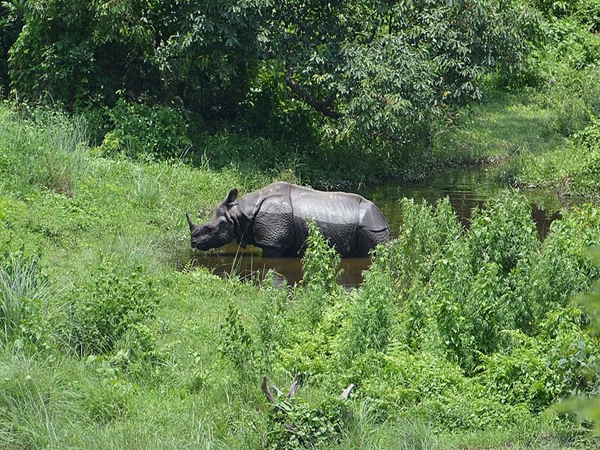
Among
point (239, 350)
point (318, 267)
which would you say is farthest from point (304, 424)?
point (318, 267)

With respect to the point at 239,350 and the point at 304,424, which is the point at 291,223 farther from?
the point at 304,424

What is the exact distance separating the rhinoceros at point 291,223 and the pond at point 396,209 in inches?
8.2

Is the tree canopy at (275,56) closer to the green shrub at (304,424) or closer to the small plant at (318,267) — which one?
the small plant at (318,267)

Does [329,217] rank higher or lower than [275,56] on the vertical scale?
lower

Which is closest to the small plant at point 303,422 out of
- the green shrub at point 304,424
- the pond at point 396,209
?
the green shrub at point 304,424

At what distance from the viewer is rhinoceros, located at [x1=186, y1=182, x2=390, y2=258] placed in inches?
543

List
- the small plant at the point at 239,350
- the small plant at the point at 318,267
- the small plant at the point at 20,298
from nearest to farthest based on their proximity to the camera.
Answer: the small plant at the point at 239,350, the small plant at the point at 20,298, the small plant at the point at 318,267

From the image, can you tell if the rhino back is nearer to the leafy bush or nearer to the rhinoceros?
the rhinoceros

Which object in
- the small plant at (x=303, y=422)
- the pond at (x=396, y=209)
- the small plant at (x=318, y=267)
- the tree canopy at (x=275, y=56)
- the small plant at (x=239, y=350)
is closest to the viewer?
the small plant at (x=303, y=422)

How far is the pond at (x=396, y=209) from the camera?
1329cm

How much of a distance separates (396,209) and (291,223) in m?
3.44

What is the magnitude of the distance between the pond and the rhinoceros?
0.68 feet

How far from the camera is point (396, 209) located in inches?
660

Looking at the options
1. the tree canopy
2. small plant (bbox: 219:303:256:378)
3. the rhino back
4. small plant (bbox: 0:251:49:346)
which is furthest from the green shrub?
the tree canopy
